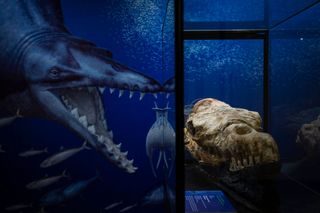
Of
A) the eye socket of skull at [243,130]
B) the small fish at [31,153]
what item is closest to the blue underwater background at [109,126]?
the small fish at [31,153]

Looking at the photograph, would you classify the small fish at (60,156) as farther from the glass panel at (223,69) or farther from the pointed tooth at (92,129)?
the glass panel at (223,69)

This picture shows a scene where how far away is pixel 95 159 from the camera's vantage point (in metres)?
1.71

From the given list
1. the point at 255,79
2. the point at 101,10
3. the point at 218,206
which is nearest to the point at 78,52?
the point at 101,10

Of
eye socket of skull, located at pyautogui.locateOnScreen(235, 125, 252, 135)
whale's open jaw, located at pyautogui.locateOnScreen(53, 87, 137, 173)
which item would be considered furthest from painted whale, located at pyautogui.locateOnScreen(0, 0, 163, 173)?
eye socket of skull, located at pyautogui.locateOnScreen(235, 125, 252, 135)

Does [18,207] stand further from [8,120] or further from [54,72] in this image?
[54,72]

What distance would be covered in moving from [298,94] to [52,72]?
4.65 feet

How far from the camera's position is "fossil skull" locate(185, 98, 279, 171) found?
5.18 feet

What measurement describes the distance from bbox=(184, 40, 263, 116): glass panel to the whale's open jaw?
49 cm

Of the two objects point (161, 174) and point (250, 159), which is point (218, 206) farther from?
point (161, 174)

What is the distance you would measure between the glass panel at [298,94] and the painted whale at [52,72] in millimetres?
732

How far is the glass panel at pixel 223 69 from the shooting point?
1.48 meters

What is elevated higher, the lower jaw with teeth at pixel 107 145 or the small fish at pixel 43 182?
the lower jaw with teeth at pixel 107 145

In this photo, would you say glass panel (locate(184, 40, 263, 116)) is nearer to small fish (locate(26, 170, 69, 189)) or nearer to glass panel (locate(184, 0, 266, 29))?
glass panel (locate(184, 0, 266, 29))

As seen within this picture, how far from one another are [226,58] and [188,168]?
604 millimetres
